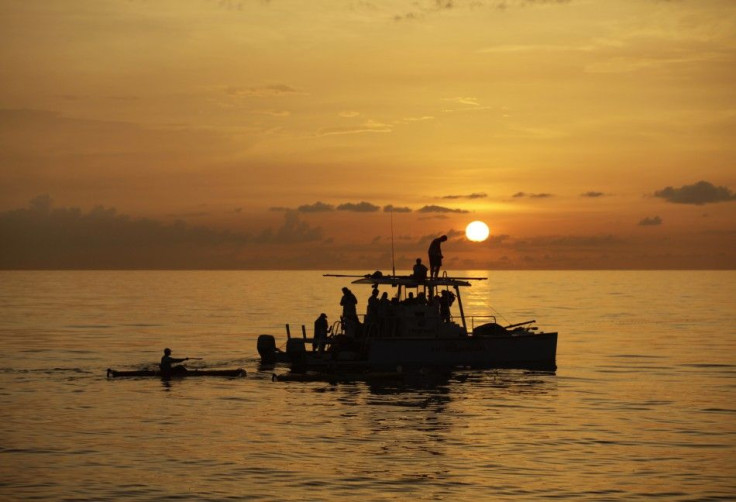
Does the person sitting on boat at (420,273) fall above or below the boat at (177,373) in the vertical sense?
above

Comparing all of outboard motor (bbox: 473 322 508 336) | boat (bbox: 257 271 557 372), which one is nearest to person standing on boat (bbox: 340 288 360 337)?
boat (bbox: 257 271 557 372)

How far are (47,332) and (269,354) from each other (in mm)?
35239

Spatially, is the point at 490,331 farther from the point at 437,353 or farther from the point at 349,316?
the point at 349,316

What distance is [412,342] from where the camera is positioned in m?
41.9

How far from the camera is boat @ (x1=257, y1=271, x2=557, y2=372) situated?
138 feet

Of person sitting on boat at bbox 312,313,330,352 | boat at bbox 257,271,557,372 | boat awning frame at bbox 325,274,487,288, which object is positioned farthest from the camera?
person sitting on boat at bbox 312,313,330,352

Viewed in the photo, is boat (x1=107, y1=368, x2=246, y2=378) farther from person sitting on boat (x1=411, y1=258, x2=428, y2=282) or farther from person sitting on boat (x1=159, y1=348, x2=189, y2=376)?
person sitting on boat (x1=411, y1=258, x2=428, y2=282)

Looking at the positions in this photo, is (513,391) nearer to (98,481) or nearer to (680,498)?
(680,498)

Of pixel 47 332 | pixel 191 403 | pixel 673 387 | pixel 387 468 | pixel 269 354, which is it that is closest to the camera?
pixel 387 468

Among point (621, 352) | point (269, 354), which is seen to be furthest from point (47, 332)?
point (621, 352)

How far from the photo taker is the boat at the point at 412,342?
138ft

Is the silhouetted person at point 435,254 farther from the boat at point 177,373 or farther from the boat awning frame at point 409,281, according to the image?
the boat at point 177,373

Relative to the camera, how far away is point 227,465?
24.9 metres

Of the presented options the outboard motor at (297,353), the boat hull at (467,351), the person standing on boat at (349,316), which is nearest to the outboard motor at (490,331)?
the boat hull at (467,351)
